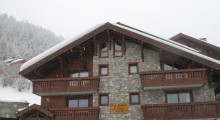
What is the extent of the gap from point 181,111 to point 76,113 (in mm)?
6188

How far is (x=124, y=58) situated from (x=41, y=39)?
91449 millimetres

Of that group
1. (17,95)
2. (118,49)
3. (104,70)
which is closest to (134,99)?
(104,70)

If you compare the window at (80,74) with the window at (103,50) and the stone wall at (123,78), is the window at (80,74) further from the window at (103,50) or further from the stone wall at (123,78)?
the window at (103,50)

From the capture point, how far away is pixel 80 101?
21.8 metres

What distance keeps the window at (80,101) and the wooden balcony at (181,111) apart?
3984 millimetres

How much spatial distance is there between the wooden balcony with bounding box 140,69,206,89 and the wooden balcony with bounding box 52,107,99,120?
11.3 ft

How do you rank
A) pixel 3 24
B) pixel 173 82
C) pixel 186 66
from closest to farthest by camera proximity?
pixel 173 82
pixel 186 66
pixel 3 24

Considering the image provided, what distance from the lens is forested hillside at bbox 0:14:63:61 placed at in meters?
82.4

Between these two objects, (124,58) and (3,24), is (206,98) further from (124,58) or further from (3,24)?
(3,24)

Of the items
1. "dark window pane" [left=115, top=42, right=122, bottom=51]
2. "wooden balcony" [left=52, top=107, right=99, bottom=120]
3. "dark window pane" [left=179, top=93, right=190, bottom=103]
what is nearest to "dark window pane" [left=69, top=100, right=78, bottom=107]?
"wooden balcony" [left=52, top=107, right=99, bottom=120]

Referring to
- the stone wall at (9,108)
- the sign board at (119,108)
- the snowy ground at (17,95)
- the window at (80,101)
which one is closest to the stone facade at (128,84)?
the sign board at (119,108)

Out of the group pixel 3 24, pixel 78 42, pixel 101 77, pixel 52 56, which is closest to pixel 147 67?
pixel 101 77

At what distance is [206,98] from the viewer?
20641mm

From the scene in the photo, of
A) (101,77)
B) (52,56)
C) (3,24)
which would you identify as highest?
(3,24)
